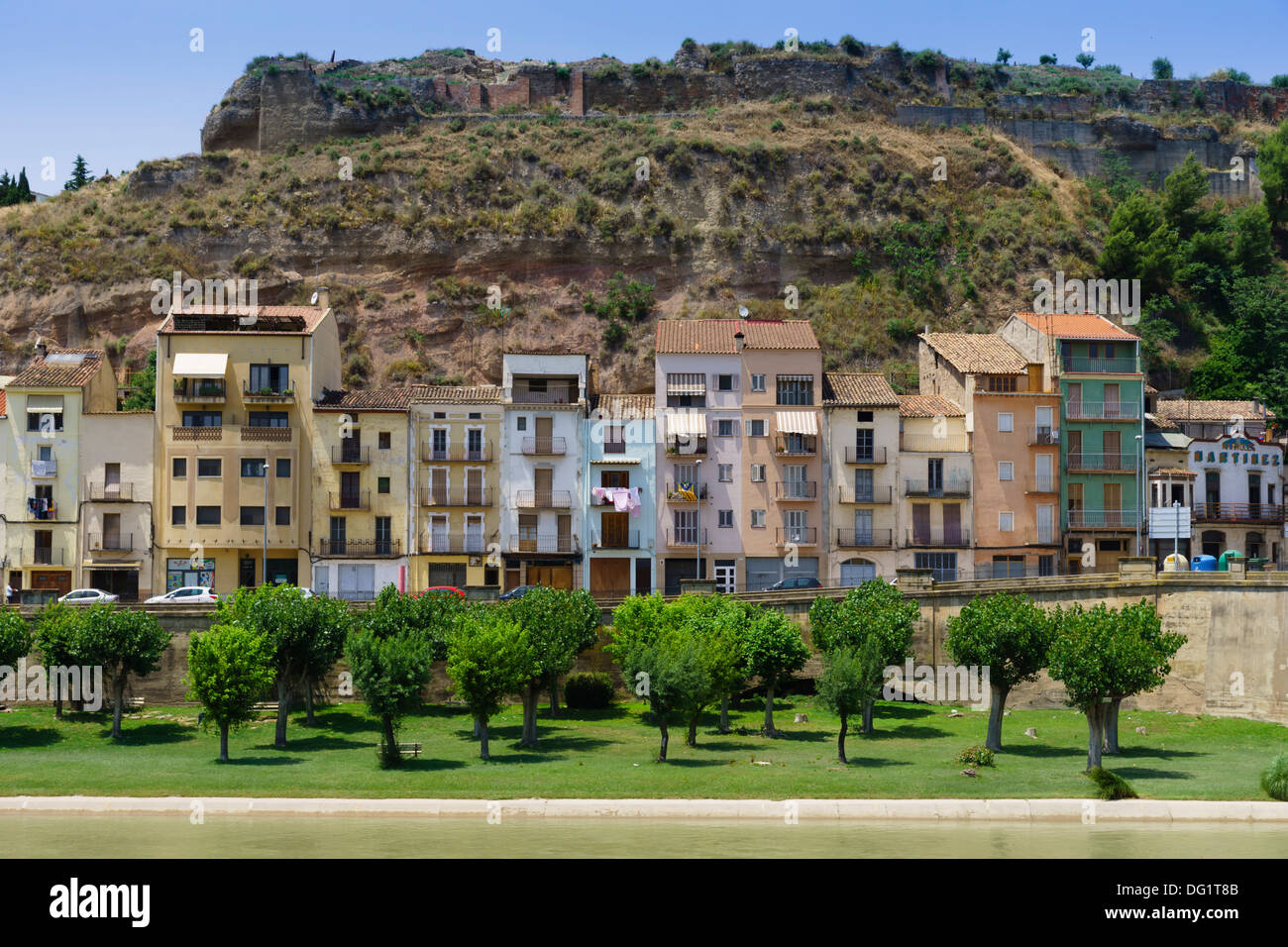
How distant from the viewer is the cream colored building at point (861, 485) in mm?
77062

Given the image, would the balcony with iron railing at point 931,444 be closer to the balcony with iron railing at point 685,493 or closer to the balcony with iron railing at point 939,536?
the balcony with iron railing at point 939,536

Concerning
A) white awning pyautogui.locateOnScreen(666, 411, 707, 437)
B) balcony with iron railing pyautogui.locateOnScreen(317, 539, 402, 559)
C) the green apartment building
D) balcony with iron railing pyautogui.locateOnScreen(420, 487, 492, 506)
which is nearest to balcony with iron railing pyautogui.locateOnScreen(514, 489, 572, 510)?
balcony with iron railing pyautogui.locateOnScreen(420, 487, 492, 506)

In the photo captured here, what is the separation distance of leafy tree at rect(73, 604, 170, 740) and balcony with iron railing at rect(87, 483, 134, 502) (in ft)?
66.9

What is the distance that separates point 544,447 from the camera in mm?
77750

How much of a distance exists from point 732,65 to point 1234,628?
85563 millimetres

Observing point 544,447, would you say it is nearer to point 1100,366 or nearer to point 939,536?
point 939,536

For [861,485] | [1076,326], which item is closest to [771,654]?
[861,485]

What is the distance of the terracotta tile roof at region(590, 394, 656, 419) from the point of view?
260ft

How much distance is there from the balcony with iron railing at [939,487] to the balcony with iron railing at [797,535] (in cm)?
522

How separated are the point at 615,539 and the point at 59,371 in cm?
2999

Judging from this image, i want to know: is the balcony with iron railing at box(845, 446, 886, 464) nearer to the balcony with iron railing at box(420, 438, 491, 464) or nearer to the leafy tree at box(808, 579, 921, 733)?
the balcony with iron railing at box(420, 438, 491, 464)

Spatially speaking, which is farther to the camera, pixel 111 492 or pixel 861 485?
pixel 861 485

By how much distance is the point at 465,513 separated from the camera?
253ft
